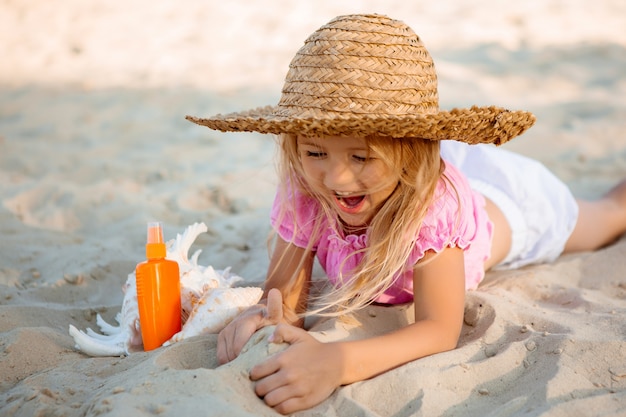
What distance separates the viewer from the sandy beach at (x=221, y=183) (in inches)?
77.7

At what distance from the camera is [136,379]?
1.92m

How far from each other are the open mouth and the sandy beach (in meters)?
0.40

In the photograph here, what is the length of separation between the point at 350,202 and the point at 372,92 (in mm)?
434

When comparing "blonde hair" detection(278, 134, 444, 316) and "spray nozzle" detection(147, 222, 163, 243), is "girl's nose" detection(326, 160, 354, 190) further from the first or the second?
"spray nozzle" detection(147, 222, 163, 243)

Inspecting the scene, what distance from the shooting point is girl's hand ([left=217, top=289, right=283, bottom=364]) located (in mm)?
2109

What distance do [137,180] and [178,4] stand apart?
4.42 meters

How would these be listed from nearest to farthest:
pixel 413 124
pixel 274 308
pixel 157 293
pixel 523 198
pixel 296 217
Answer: pixel 413 124 → pixel 274 308 → pixel 157 293 → pixel 296 217 → pixel 523 198

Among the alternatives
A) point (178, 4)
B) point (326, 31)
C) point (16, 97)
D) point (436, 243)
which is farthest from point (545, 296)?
point (178, 4)

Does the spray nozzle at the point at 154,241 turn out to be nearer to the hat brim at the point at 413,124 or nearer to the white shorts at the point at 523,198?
the hat brim at the point at 413,124

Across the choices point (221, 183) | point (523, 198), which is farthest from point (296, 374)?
point (221, 183)

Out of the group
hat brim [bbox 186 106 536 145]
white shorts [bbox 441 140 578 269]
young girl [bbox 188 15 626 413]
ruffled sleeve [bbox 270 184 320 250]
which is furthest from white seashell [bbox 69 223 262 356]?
white shorts [bbox 441 140 578 269]

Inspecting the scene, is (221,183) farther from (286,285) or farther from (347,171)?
(347,171)

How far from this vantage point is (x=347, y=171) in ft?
7.34

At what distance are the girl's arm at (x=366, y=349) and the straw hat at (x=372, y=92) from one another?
0.48 meters
